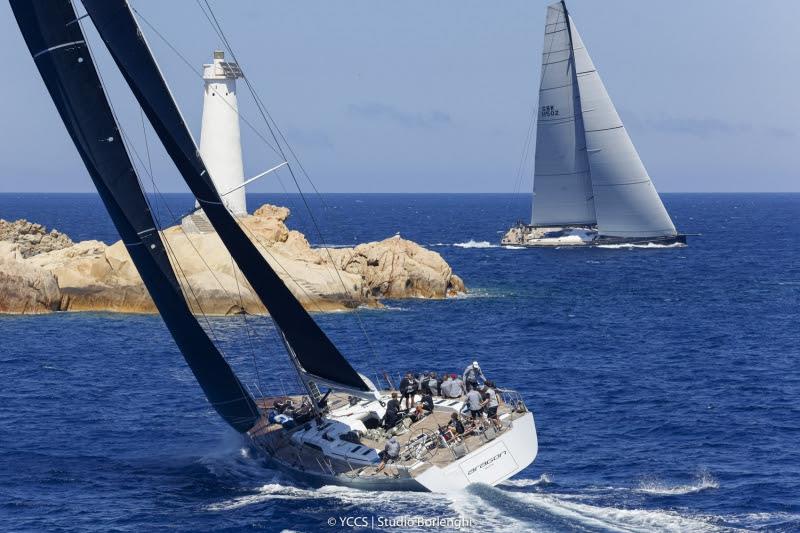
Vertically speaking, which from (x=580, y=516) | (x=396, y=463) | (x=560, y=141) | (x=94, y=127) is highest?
(x=560, y=141)

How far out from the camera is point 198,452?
31.9 m

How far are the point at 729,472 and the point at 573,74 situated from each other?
215 ft

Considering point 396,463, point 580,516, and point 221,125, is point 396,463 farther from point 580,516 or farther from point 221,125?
point 221,125

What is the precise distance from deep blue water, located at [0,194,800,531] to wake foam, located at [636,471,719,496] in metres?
0.08

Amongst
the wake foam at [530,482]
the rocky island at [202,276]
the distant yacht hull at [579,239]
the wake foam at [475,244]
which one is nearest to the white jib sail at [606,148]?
the distant yacht hull at [579,239]

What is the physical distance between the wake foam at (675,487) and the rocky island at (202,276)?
2644 cm

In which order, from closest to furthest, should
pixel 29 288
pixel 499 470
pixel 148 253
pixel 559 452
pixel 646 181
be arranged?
pixel 499 470
pixel 148 253
pixel 559 452
pixel 29 288
pixel 646 181

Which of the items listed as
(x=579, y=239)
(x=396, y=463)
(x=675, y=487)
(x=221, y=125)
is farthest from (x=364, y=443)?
(x=579, y=239)

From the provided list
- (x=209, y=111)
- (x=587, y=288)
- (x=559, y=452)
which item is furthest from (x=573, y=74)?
(x=559, y=452)

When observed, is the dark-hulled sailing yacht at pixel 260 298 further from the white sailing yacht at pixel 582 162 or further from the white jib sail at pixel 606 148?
the white sailing yacht at pixel 582 162

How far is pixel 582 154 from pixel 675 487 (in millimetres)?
66507

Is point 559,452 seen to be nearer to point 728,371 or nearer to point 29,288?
point 728,371

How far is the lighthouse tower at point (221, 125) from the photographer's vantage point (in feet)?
184

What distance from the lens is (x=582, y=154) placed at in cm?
9219
